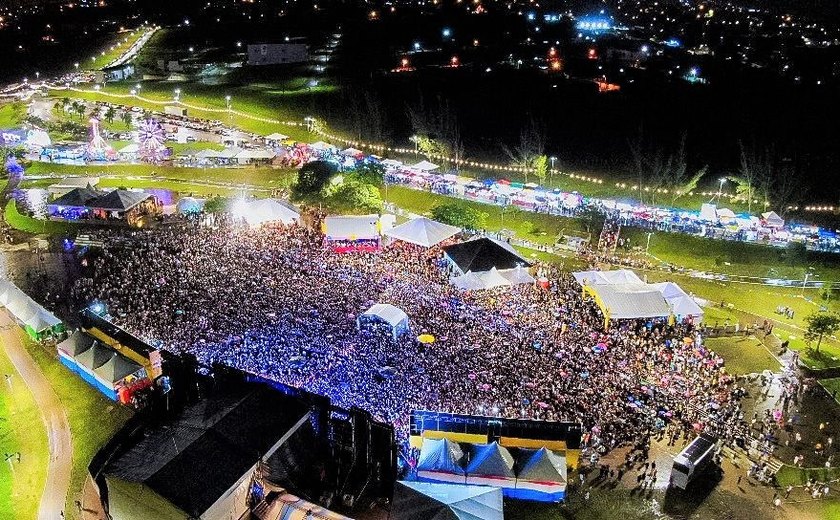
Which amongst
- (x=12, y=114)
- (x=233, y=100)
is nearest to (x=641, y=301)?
(x=233, y=100)

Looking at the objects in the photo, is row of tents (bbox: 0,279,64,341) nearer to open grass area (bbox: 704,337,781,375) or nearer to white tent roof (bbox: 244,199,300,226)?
white tent roof (bbox: 244,199,300,226)

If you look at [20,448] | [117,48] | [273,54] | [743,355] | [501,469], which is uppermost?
[117,48]

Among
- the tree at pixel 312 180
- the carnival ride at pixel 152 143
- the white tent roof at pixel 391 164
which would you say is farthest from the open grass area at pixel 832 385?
the carnival ride at pixel 152 143

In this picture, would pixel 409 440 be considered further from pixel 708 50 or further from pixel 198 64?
pixel 708 50

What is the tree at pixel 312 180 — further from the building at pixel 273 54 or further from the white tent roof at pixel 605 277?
the building at pixel 273 54

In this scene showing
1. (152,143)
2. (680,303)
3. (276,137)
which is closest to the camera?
(680,303)

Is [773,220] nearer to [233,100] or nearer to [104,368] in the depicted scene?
[104,368]

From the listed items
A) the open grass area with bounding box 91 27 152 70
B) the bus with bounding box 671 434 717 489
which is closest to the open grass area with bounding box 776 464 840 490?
the bus with bounding box 671 434 717 489
